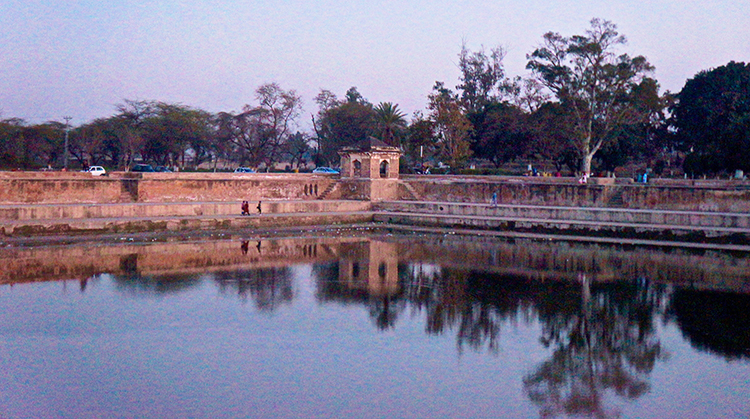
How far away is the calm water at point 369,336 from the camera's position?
33.7 feet

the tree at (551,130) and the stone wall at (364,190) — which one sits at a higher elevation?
the tree at (551,130)

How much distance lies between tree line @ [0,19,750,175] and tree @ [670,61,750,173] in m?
0.07

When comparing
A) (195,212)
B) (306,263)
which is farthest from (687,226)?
(195,212)

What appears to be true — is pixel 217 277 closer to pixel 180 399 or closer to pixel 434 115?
pixel 180 399

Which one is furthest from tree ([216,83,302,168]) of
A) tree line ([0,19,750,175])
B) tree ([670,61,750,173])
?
tree ([670,61,750,173])

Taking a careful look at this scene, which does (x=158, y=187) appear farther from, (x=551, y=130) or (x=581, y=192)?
(x=551, y=130)

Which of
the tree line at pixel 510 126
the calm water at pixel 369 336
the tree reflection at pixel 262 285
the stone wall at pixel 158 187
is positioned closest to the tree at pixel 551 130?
the tree line at pixel 510 126

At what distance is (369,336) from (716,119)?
1148 inches

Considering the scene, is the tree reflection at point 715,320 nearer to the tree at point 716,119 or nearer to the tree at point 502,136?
the tree at point 716,119

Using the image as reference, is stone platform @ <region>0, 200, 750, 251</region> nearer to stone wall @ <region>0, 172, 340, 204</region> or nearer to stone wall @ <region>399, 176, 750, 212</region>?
stone wall @ <region>0, 172, 340, 204</region>

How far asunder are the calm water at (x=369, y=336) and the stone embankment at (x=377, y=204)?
3456 millimetres

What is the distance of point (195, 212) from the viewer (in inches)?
1110

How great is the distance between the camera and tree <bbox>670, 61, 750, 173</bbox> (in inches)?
1282

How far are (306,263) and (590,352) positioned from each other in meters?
10.6
